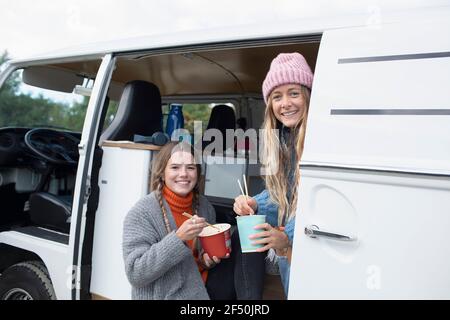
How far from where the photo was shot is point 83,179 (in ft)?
7.36

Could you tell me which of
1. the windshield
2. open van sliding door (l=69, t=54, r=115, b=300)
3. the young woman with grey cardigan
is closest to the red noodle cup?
the young woman with grey cardigan

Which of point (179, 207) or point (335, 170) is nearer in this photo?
point (335, 170)

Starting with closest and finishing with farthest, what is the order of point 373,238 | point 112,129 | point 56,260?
point 373,238 → point 56,260 → point 112,129

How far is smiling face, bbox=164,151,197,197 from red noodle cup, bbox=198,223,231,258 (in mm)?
266

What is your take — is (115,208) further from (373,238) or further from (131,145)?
(373,238)

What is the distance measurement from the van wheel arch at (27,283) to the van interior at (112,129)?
0.80 ft

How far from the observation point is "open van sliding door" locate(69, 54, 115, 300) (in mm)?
2248

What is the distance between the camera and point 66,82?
3359 millimetres

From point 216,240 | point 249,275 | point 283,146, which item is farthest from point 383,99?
point 249,275

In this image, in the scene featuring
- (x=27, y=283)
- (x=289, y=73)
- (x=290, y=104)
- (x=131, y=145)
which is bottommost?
(x=27, y=283)

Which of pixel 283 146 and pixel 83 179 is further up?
pixel 283 146

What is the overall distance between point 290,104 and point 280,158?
0.28 meters
